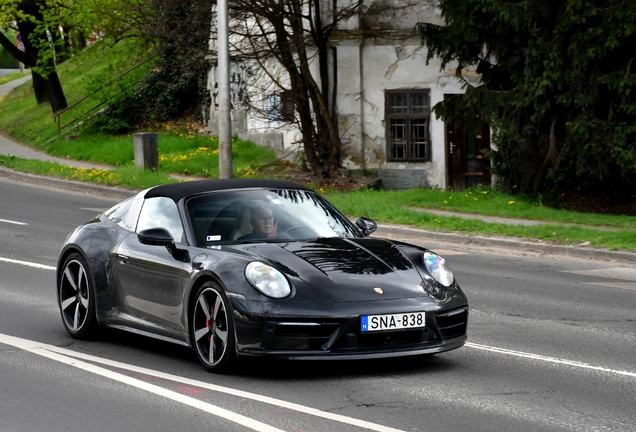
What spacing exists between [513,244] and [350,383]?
10.9 metres

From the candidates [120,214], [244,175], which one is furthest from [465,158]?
[120,214]

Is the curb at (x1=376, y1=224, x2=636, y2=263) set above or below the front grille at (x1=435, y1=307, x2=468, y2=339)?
below

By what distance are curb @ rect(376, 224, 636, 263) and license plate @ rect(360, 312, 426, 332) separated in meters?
9.46

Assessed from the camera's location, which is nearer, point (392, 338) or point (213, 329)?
point (392, 338)

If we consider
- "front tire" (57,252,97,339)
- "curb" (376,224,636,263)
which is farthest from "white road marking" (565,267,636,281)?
"front tire" (57,252,97,339)

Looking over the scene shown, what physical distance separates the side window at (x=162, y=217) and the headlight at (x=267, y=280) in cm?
106

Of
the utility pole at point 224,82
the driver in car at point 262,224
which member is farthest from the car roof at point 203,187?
the utility pole at point 224,82

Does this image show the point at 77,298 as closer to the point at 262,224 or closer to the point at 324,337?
the point at 262,224

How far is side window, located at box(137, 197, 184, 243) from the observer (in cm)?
882

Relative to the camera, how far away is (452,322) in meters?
8.06

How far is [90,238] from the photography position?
9625 millimetres

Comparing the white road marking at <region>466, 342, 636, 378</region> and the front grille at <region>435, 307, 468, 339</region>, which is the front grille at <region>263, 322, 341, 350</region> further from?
the white road marking at <region>466, 342, 636, 378</region>

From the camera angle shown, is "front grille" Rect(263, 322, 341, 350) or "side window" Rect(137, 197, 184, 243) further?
"side window" Rect(137, 197, 184, 243)

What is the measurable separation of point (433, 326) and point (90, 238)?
10.8 ft
